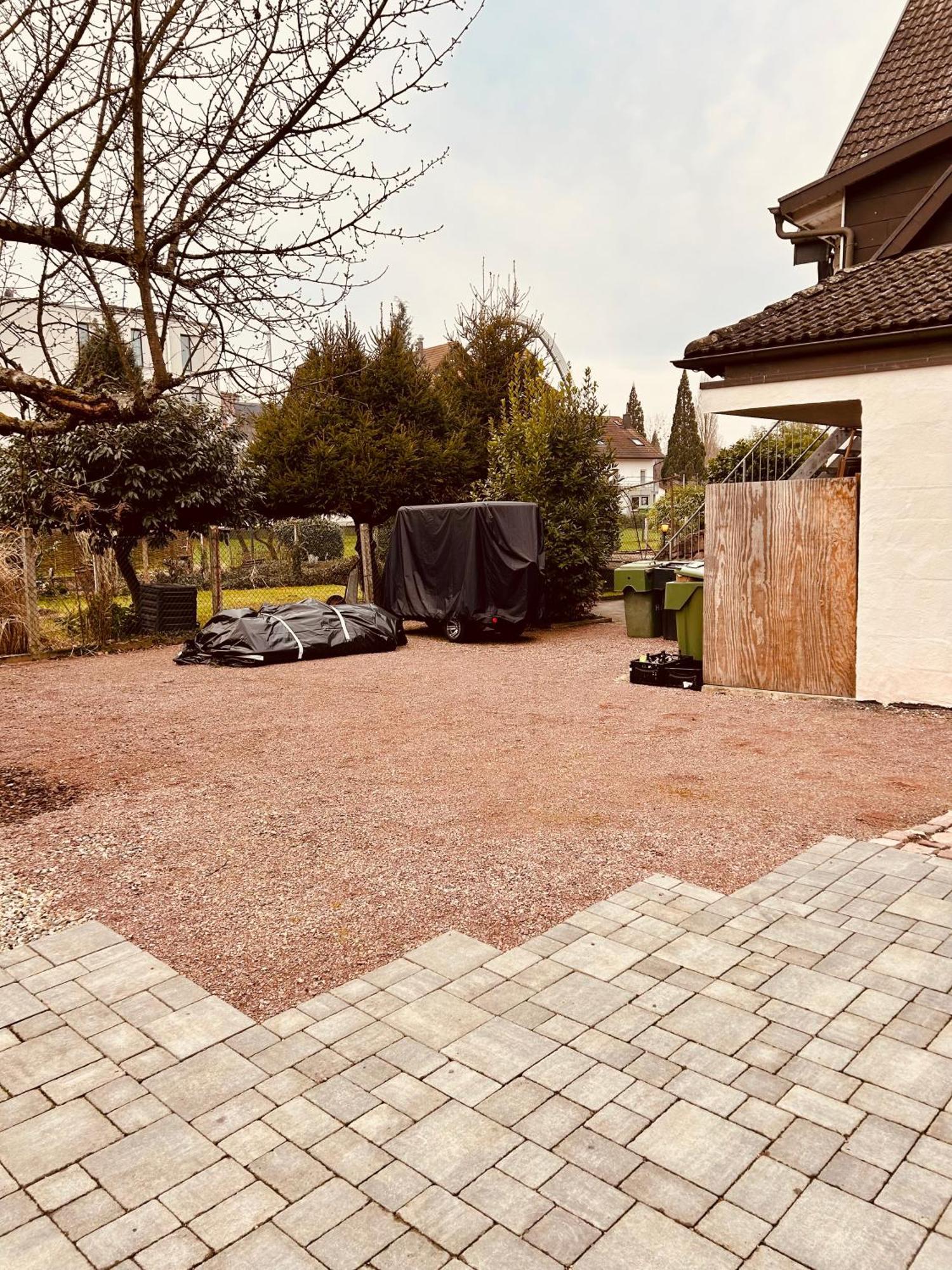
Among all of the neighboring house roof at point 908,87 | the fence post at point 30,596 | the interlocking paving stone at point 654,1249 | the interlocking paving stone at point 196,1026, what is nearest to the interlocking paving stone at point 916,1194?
the interlocking paving stone at point 654,1249

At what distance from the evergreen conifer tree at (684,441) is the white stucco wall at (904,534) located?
4549 centimetres

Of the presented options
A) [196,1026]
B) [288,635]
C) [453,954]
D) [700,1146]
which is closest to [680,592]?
[288,635]

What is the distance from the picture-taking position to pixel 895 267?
390 inches

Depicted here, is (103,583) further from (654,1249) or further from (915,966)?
(654,1249)

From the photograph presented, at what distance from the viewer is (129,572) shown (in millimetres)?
15383

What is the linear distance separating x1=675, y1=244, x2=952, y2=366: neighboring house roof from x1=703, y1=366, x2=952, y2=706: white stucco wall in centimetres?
47

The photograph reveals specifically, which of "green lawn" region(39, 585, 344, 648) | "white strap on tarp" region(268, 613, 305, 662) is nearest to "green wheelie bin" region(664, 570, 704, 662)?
"white strap on tarp" region(268, 613, 305, 662)

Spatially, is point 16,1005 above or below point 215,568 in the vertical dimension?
below

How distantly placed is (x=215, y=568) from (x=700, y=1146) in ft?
45.7

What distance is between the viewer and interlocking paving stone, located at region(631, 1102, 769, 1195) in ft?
7.75

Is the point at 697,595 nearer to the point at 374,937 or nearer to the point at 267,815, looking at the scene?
the point at 267,815

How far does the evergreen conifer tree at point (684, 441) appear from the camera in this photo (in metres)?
55.7

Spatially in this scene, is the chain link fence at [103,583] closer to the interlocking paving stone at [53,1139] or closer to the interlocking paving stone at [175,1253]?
the interlocking paving stone at [53,1139]

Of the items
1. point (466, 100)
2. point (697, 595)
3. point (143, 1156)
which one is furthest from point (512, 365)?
point (143, 1156)
